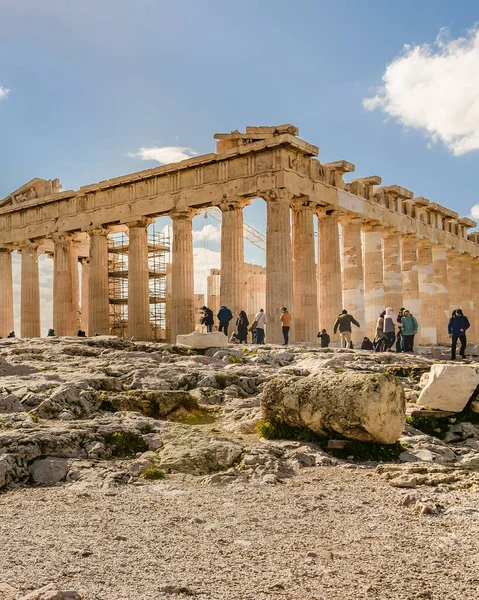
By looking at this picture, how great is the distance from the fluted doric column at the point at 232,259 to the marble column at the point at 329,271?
3.69 metres

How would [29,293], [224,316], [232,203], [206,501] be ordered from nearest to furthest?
[206,501] → [224,316] → [232,203] → [29,293]

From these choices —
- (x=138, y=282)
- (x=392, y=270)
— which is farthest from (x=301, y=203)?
(x=138, y=282)

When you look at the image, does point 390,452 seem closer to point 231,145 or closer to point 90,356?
point 90,356

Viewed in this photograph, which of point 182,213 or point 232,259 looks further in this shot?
point 182,213

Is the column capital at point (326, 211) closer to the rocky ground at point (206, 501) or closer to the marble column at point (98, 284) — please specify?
the marble column at point (98, 284)

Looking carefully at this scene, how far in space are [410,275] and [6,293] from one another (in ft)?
68.1

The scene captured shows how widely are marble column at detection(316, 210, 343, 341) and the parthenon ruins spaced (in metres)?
0.04

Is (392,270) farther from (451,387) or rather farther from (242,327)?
(451,387)

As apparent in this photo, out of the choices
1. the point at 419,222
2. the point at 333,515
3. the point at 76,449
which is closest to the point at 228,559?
the point at 333,515

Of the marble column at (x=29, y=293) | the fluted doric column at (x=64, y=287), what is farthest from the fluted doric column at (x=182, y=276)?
the marble column at (x=29, y=293)

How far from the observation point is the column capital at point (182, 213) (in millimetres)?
28109

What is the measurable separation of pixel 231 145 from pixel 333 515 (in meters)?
21.8

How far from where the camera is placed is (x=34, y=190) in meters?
34.4

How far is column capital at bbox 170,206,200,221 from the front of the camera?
2811cm
